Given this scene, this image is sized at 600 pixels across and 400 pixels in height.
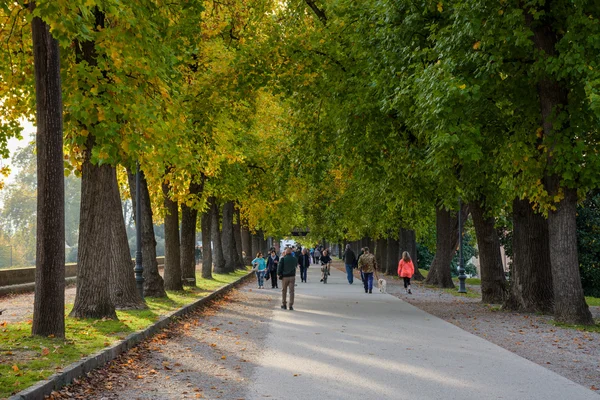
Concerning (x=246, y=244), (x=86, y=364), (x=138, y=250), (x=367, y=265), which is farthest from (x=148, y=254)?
(x=246, y=244)

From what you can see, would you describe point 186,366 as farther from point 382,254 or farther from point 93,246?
point 382,254

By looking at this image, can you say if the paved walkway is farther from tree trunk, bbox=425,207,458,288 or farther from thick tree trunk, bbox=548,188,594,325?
tree trunk, bbox=425,207,458,288

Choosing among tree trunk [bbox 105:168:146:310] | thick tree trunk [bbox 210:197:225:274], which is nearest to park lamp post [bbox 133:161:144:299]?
tree trunk [bbox 105:168:146:310]

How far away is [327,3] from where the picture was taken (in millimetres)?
20281

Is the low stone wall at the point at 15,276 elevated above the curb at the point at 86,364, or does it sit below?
above

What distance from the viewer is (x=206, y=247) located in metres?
35.3

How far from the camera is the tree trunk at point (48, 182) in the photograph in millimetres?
11000

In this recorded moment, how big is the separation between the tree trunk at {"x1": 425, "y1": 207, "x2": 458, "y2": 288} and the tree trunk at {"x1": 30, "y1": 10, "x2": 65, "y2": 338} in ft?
68.7

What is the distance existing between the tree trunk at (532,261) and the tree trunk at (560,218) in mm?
2742

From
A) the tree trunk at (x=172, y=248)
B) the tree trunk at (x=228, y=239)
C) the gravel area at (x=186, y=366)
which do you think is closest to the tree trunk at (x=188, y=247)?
the tree trunk at (x=172, y=248)

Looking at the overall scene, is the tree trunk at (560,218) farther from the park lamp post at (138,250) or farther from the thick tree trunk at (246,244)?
the thick tree trunk at (246,244)

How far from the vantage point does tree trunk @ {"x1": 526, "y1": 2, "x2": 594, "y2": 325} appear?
1555 centimetres

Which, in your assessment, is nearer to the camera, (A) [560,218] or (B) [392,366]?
(B) [392,366]

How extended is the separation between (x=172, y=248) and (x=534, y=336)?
42.6 feet
